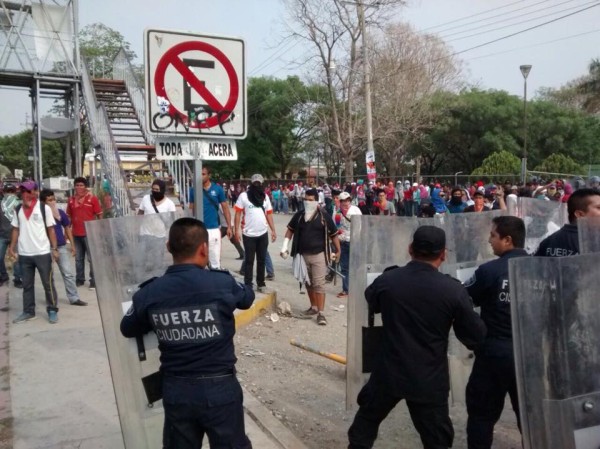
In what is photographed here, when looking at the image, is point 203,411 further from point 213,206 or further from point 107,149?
point 107,149

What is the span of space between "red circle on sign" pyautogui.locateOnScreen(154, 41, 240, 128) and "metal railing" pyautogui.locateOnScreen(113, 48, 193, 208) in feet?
14.8

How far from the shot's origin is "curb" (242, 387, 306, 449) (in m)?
3.89

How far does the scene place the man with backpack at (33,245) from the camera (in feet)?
→ 22.4

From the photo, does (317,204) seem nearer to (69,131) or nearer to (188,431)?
(188,431)

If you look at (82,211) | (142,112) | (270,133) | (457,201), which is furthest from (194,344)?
(270,133)

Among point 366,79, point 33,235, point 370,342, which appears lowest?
point 370,342

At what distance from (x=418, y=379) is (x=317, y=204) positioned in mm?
4456

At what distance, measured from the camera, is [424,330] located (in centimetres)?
292

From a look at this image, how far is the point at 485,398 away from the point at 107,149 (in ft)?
32.7

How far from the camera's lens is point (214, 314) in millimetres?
2531

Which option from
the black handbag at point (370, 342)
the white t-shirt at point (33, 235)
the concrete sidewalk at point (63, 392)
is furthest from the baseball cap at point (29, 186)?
the black handbag at point (370, 342)

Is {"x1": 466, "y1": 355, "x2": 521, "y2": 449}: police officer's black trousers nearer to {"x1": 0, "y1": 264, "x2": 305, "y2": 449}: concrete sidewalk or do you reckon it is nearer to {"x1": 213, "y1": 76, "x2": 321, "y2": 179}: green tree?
{"x1": 0, "y1": 264, "x2": 305, "y2": 449}: concrete sidewalk

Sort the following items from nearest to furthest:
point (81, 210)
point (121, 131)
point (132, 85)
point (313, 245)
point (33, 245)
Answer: point (33, 245) → point (313, 245) → point (81, 210) → point (121, 131) → point (132, 85)

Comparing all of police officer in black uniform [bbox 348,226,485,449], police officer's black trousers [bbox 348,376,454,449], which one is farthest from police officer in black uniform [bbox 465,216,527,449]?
police officer's black trousers [bbox 348,376,454,449]
